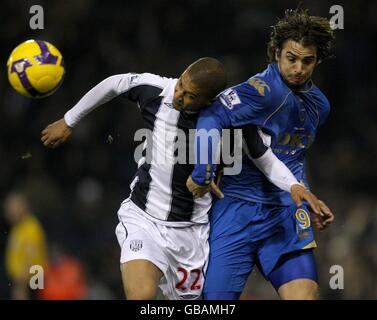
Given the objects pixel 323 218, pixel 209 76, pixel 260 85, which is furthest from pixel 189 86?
pixel 323 218

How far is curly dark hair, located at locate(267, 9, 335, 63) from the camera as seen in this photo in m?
5.39

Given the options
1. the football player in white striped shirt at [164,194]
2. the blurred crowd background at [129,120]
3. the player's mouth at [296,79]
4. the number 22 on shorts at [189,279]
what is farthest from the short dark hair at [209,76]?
the blurred crowd background at [129,120]

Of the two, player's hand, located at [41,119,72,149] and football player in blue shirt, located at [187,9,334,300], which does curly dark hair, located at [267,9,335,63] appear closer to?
football player in blue shirt, located at [187,9,334,300]

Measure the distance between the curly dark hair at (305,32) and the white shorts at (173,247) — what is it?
1.24 m

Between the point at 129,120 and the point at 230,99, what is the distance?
5.10 metres

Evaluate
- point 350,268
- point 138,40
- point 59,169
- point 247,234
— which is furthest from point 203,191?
point 138,40

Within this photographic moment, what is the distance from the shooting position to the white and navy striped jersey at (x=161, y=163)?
17.7ft

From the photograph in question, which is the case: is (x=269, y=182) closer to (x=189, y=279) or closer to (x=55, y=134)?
(x=189, y=279)

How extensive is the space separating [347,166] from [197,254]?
17.5 feet

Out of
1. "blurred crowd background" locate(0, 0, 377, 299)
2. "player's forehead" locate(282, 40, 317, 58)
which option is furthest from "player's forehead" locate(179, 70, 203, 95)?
"blurred crowd background" locate(0, 0, 377, 299)

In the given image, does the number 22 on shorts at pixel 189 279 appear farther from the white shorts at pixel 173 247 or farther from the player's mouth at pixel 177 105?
the player's mouth at pixel 177 105

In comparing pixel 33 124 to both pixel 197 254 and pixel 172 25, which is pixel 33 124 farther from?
pixel 197 254

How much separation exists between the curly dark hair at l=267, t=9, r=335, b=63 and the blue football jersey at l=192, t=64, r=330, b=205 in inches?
7.7

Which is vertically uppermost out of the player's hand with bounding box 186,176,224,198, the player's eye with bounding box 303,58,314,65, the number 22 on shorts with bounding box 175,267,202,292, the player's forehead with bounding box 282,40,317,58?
the player's forehead with bounding box 282,40,317,58
